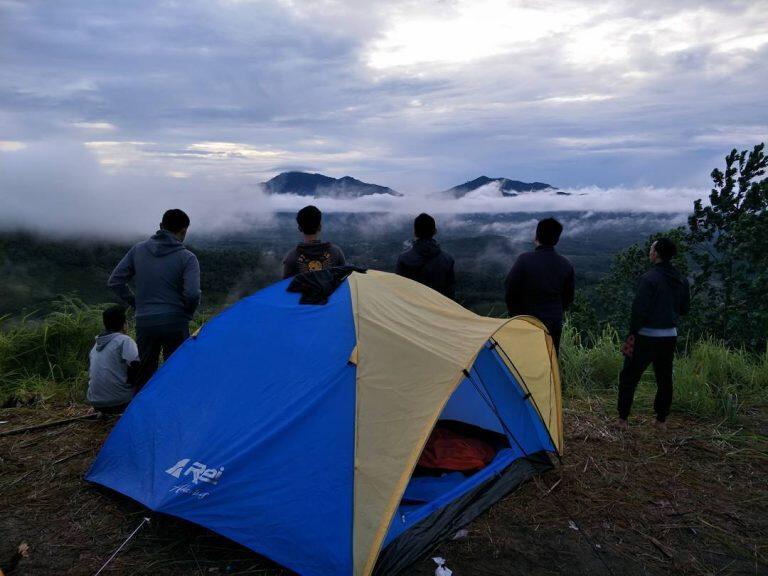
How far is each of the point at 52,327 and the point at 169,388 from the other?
3.80 metres

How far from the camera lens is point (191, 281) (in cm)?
482

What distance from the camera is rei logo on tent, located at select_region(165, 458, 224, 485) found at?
135 inches

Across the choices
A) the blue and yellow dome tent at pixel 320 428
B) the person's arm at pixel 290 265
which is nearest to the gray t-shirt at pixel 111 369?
the blue and yellow dome tent at pixel 320 428

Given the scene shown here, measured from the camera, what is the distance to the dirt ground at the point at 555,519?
11.1 feet

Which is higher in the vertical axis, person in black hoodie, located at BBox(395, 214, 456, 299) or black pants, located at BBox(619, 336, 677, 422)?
person in black hoodie, located at BBox(395, 214, 456, 299)

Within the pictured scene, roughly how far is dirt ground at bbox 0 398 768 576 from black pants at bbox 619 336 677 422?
320mm

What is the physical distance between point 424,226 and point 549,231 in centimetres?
119

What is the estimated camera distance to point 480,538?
3662 millimetres

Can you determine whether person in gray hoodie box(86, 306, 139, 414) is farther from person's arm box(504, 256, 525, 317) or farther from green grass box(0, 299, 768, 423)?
person's arm box(504, 256, 525, 317)

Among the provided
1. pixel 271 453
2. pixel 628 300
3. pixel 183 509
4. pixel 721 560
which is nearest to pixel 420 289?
pixel 271 453

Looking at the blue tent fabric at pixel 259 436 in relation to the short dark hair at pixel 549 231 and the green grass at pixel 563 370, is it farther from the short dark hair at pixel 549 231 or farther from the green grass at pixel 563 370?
the green grass at pixel 563 370

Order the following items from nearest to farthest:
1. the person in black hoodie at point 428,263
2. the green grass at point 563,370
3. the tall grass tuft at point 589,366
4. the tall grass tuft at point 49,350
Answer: the person in black hoodie at point 428,263 < the green grass at point 563,370 < the tall grass tuft at point 49,350 < the tall grass tuft at point 589,366

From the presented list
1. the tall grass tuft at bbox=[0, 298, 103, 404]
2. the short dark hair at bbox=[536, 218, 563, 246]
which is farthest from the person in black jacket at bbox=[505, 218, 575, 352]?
the tall grass tuft at bbox=[0, 298, 103, 404]

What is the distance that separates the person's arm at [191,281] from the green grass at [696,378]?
4502 millimetres
